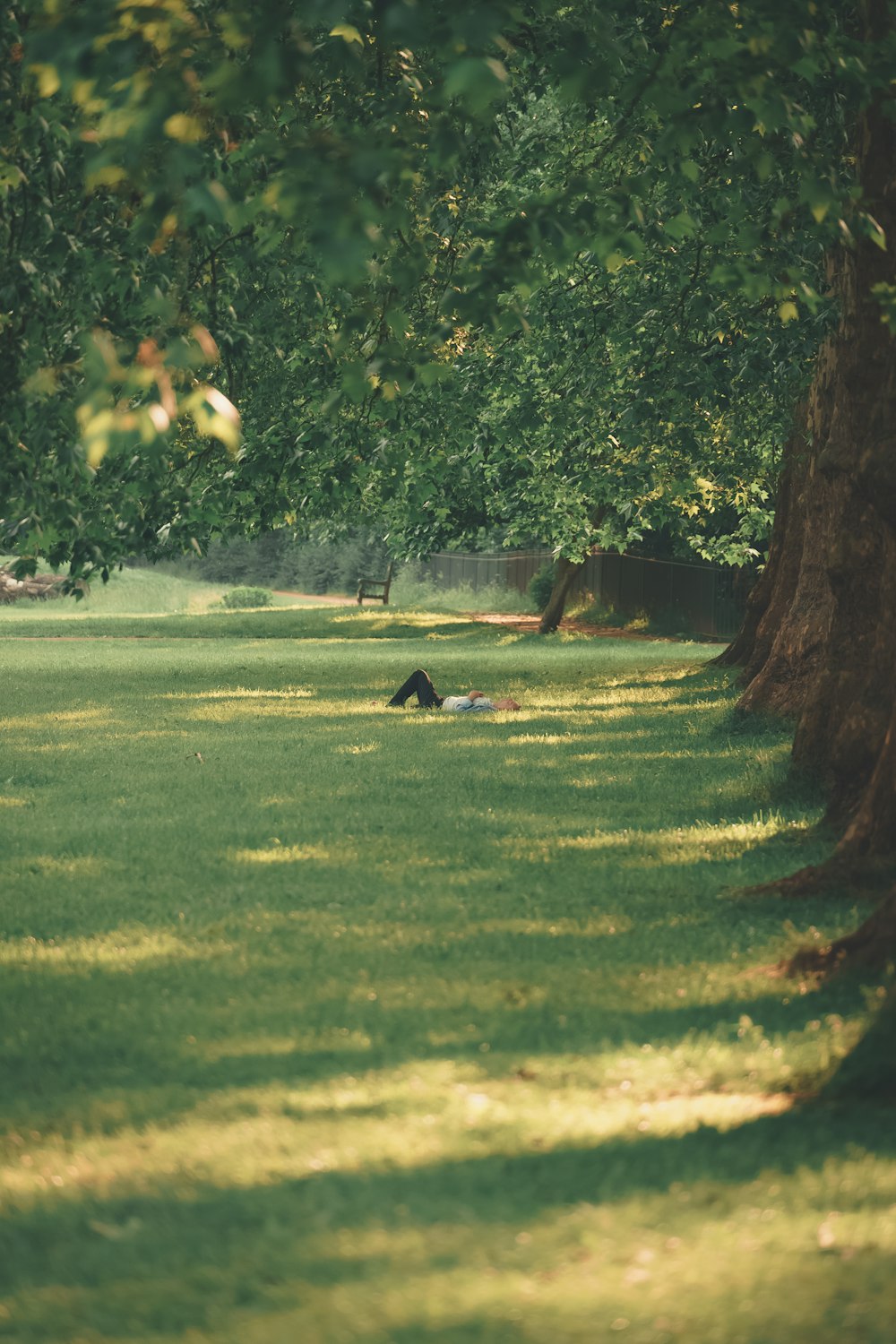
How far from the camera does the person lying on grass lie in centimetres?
1866

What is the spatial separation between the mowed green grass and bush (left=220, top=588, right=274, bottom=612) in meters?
36.0

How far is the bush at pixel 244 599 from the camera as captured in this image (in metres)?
48.8

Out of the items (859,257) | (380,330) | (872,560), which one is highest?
(859,257)

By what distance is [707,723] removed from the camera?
17.2m

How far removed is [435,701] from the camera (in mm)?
19641

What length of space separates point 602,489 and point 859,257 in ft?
34.4

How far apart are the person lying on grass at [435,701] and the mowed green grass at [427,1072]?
554 centimetres

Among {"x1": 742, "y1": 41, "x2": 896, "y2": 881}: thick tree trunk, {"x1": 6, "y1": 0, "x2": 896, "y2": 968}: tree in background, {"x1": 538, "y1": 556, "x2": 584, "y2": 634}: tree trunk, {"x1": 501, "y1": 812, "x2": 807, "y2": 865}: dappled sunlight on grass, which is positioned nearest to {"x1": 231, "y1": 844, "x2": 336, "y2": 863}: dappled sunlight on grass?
{"x1": 501, "y1": 812, "x2": 807, "y2": 865}: dappled sunlight on grass

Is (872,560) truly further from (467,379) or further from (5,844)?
(5,844)

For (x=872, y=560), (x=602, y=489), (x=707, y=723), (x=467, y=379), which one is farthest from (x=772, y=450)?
(x=872, y=560)

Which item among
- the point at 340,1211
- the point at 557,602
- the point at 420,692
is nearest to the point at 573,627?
the point at 557,602

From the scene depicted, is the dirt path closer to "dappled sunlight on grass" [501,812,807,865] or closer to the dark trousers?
the dark trousers

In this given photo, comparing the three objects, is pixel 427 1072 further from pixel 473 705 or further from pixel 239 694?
pixel 239 694

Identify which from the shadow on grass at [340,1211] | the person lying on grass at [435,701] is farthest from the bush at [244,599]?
the shadow on grass at [340,1211]
